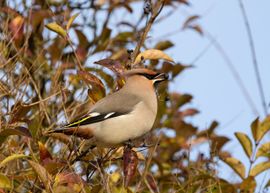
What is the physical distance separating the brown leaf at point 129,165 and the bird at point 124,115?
0.39 metres

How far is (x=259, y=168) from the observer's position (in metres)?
3.62

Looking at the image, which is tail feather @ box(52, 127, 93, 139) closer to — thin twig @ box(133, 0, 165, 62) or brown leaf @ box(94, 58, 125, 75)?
brown leaf @ box(94, 58, 125, 75)

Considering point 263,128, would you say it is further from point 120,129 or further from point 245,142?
point 120,129

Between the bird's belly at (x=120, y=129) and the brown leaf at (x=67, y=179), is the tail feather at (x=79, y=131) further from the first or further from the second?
the brown leaf at (x=67, y=179)

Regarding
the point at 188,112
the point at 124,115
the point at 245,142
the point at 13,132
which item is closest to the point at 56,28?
the point at 124,115

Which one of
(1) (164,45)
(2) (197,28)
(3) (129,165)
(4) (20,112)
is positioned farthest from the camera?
(2) (197,28)

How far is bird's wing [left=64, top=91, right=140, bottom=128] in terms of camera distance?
362cm

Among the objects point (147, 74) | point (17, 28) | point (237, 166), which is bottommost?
point (237, 166)

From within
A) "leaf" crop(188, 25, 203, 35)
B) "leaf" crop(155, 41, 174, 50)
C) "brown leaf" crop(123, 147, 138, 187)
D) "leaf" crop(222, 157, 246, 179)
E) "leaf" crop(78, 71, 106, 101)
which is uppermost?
"leaf" crop(78, 71, 106, 101)

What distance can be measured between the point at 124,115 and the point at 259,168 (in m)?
0.78

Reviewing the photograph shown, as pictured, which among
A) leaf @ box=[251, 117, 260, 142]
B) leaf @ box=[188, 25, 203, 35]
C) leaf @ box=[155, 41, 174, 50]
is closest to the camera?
leaf @ box=[251, 117, 260, 142]

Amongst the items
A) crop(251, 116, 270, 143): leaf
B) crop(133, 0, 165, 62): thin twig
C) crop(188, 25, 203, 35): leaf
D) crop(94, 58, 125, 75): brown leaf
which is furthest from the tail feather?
crop(188, 25, 203, 35): leaf

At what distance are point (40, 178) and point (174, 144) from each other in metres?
2.40

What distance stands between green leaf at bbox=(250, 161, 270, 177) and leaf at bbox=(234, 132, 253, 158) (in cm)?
7
